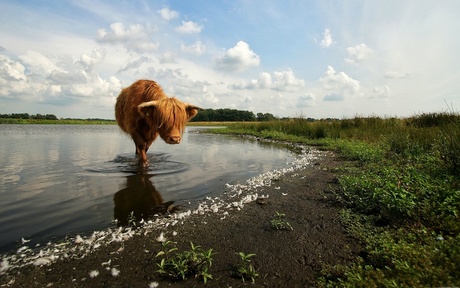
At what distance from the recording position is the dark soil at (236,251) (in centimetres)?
246

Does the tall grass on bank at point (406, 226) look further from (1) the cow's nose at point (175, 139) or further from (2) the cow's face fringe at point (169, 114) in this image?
(2) the cow's face fringe at point (169, 114)

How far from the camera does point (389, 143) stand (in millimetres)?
9664

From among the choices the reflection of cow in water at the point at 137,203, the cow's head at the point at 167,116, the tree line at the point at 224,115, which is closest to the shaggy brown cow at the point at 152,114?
the cow's head at the point at 167,116

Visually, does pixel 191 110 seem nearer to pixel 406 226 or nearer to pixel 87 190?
pixel 87 190

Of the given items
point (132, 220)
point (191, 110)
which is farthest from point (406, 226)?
point (191, 110)

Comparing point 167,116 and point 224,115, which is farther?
point 224,115

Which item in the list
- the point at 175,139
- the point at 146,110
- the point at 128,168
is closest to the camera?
the point at 175,139

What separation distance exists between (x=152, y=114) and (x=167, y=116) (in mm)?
746

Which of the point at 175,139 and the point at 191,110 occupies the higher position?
the point at 191,110

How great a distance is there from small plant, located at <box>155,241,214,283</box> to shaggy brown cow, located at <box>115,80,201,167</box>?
409cm

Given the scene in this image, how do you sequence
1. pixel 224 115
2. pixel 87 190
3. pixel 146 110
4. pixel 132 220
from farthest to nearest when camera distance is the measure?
pixel 224 115 < pixel 146 110 < pixel 87 190 < pixel 132 220

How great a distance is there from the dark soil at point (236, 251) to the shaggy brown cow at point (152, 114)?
328 centimetres

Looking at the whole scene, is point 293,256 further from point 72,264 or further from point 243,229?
point 72,264

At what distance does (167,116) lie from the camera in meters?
6.65
